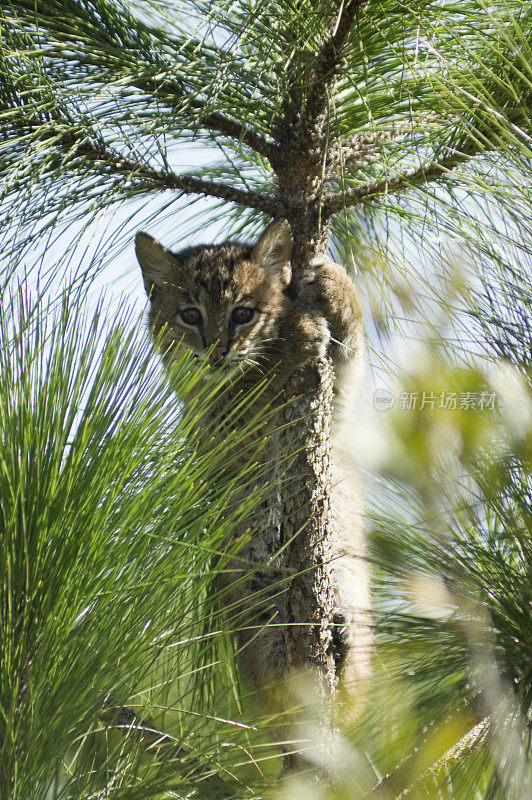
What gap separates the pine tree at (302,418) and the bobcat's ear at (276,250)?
0.15m

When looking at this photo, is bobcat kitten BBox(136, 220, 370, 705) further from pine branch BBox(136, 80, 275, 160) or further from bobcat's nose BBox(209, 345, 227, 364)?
pine branch BBox(136, 80, 275, 160)

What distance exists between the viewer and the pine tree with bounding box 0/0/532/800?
1.24 meters

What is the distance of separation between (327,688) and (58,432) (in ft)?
3.86

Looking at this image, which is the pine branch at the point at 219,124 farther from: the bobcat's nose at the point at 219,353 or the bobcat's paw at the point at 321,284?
the bobcat's nose at the point at 219,353

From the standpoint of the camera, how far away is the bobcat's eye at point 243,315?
120 inches

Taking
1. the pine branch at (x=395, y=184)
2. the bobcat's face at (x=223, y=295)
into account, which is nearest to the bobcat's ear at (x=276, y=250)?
the bobcat's face at (x=223, y=295)

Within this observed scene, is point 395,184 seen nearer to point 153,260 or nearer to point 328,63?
point 328,63

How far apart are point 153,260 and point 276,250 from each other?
1.76 feet

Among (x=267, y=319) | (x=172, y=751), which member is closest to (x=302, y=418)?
(x=172, y=751)

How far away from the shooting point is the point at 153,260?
121 inches

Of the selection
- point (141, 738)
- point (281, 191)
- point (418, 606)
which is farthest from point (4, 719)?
point (281, 191)

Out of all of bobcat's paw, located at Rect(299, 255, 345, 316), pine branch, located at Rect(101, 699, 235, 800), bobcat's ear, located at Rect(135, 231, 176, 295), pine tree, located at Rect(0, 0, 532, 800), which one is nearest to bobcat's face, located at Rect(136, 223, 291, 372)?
bobcat's ear, located at Rect(135, 231, 176, 295)

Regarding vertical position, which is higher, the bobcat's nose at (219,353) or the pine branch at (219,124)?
the pine branch at (219,124)

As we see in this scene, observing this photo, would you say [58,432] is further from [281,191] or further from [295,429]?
[281,191]
